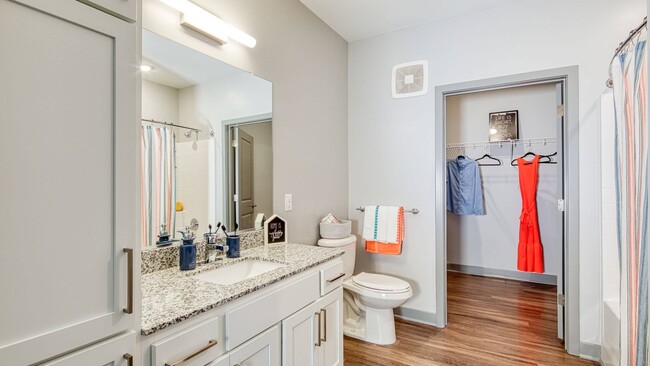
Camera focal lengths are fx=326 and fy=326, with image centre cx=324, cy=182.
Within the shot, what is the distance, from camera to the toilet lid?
240 centimetres

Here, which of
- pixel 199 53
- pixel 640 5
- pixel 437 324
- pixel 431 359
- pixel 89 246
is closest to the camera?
pixel 89 246

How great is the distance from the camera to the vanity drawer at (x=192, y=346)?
3.21 feet

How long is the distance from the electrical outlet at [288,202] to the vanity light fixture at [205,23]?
104 cm

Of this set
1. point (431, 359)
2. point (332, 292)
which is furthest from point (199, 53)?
point (431, 359)

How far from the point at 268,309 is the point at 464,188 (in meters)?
3.39

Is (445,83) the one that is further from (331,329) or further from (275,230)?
(331,329)

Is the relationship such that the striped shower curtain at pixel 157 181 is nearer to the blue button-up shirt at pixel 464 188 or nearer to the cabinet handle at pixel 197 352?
the cabinet handle at pixel 197 352

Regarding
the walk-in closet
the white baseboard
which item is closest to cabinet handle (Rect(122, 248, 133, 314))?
the walk-in closet

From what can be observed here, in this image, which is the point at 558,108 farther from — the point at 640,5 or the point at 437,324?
the point at 437,324

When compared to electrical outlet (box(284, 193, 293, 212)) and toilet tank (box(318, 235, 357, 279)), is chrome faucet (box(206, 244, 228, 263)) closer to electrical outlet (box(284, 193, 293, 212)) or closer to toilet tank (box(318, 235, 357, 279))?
electrical outlet (box(284, 193, 293, 212))

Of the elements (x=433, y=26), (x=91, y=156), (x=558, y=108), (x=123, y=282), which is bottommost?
(x=123, y=282)

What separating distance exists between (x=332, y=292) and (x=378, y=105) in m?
1.83

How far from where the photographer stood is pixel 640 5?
6.88 ft

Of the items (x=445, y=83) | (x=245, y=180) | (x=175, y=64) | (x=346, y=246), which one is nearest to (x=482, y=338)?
(x=346, y=246)
